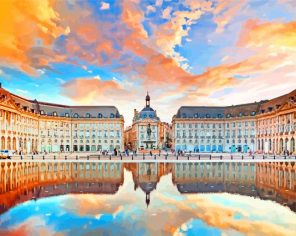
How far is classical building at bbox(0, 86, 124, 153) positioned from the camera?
10975cm

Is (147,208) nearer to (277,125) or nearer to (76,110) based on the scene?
(277,125)

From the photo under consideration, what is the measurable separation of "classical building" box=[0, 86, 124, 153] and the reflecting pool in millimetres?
85014

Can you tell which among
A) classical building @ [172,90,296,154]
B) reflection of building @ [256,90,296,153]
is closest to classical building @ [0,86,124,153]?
classical building @ [172,90,296,154]

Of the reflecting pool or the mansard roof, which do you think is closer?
the reflecting pool

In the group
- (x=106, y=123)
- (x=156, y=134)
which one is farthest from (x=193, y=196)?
(x=156, y=134)

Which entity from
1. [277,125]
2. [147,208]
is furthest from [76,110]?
[147,208]

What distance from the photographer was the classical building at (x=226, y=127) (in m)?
114

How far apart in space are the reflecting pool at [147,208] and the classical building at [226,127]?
90.5 meters

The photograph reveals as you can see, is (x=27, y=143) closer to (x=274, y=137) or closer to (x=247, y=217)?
(x=274, y=137)

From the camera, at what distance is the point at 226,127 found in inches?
5177

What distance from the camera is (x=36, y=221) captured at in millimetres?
13633

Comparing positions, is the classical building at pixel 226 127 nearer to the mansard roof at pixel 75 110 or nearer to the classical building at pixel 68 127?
the classical building at pixel 68 127

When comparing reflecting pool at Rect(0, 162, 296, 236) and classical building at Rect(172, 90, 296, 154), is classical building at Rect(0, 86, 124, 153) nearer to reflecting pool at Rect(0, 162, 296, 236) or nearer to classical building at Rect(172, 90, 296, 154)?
classical building at Rect(172, 90, 296, 154)

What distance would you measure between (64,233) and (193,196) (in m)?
9.08
